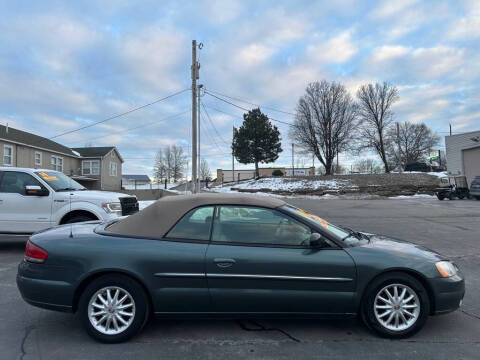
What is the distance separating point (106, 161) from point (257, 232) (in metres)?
41.4

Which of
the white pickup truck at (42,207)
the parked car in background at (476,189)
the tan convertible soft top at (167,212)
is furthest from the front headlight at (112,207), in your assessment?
the parked car in background at (476,189)

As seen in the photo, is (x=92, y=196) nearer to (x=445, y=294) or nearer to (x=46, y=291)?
(x=46, y=291)

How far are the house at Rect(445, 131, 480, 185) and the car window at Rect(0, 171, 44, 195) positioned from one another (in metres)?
35.1

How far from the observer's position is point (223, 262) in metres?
3.58

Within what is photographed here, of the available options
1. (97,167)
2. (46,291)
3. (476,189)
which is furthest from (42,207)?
(97,167)

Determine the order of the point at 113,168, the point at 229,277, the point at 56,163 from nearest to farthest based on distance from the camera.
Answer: the point at 229,277 → the point at 56,163 → the point at 113,168

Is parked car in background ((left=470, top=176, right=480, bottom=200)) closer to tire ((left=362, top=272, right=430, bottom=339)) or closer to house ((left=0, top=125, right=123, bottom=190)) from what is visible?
tire ((left=362, top=272, right=430, bottom=339))

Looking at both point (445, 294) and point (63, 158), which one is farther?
point (63, 158)

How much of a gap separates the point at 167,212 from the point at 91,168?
133ft

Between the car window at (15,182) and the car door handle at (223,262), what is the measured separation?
591 cm

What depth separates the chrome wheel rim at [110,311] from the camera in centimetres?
359

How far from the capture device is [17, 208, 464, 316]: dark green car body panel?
357 centimetres

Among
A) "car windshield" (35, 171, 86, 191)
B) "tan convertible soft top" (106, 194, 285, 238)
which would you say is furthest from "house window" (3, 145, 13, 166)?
"tan convertible soft top" (106, 194, 285, 238)

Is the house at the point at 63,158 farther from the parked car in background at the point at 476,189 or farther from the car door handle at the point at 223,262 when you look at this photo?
the parked car in background at the point at 476,189
